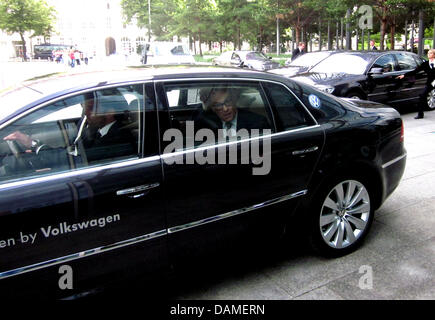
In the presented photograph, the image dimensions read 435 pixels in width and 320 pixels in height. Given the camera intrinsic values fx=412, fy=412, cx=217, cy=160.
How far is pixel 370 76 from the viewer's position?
9430mm

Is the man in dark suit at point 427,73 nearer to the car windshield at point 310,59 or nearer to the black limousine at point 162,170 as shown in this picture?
the car windshield at point 310,59

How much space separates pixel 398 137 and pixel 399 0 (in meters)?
14.4

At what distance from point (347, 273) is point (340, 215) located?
0.45 meters

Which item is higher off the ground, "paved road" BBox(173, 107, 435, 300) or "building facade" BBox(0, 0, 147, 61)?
"building facade" BBox(0, 0, 147, 61)

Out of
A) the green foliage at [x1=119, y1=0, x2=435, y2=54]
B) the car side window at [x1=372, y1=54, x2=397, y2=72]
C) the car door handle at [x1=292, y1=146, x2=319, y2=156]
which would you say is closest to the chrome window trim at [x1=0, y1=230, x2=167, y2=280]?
the car door handle at [x1=292, y1=146, x2=319, y2=156]

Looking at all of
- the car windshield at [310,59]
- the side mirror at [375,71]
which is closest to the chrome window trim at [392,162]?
the side mirror at [375,71]

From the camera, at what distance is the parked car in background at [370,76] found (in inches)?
360

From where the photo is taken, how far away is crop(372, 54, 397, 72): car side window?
9.71 meters

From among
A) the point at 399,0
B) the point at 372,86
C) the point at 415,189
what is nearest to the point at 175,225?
the point at 415,189

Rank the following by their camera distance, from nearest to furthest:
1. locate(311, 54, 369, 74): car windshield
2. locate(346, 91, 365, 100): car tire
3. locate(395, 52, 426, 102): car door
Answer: locate(346, 91, 365, 100): car tire
locate(311, 54, 369, 74): car windshield
locate(395, 52, 426, 102): car door

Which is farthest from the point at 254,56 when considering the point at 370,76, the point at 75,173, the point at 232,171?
the point at 75,173

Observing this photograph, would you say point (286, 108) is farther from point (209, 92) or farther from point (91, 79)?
point (91, 79)

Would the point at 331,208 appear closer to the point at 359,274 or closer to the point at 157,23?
the point at 359,274

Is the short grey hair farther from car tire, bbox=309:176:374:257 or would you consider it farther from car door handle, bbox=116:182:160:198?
car tire, bbox=309:176:374:257
